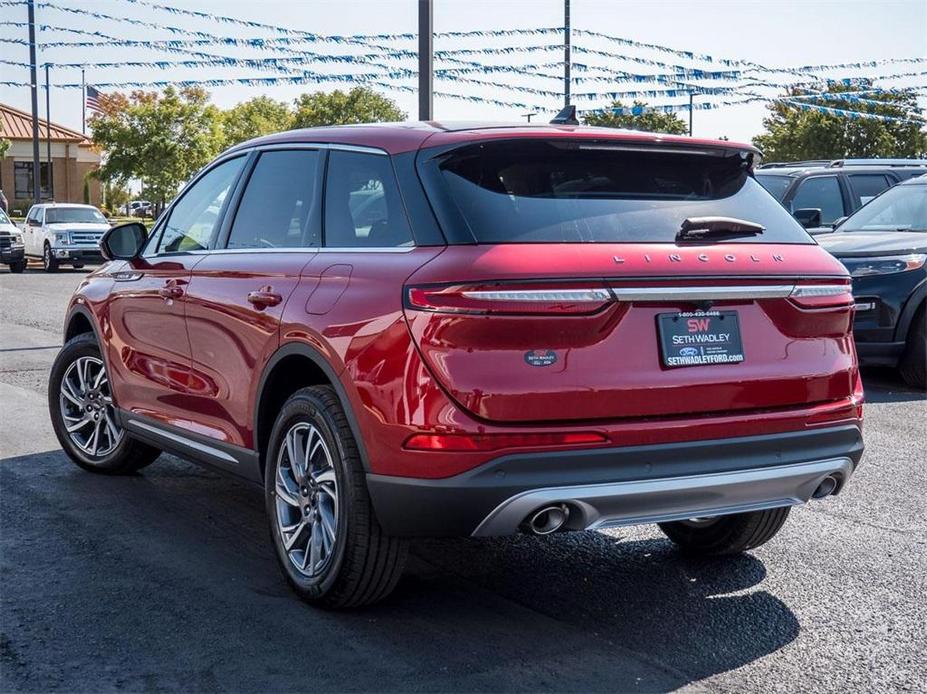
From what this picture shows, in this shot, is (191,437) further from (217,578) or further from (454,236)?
(454,236)

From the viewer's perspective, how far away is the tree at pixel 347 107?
78250mm

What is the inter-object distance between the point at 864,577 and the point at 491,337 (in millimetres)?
2168

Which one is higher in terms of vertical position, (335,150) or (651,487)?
(335,150)

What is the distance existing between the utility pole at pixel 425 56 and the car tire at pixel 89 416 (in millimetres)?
8128

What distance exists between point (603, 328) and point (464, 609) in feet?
4.23

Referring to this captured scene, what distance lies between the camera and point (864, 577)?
16.6ft

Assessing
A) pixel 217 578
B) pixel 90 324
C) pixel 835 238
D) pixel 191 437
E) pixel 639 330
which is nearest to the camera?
pixel 639 330

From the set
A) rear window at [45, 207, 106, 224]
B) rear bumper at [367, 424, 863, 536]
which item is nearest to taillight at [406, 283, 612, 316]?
rear bumper at [367, 424, 863, 536]

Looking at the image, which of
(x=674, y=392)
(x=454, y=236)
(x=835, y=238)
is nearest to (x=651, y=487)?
(x=674, y=392)

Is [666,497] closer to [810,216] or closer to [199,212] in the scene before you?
[199,212]

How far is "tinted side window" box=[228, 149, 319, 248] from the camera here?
198 inches

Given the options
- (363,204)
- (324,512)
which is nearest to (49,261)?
(363,204)

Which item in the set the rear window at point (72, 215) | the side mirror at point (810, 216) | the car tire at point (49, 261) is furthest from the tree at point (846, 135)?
the side mirror at point (810, 216)

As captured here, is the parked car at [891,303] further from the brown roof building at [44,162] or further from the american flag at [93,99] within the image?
the brown roof building at [44,162]
